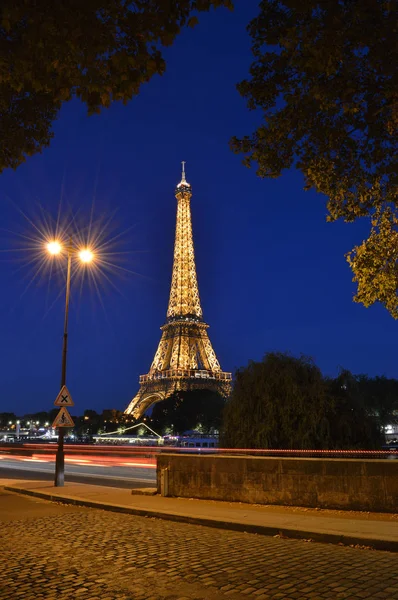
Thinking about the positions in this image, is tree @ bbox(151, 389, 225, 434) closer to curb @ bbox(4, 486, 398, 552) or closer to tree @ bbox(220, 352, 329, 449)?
tree @ bbox(220, 352, 329, 449)

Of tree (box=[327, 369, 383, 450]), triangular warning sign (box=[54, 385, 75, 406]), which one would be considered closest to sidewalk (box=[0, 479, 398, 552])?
triangular warning sign (box=[54, 385, 75, 406])

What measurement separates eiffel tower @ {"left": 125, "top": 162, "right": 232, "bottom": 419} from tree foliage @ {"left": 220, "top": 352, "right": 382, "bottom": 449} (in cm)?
7194

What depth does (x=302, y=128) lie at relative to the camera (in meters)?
10.5

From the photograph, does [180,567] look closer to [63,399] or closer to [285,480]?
[285,480]

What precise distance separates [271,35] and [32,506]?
1237 cm

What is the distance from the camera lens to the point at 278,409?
1952 cm

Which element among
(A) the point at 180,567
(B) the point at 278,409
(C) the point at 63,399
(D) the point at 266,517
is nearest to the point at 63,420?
(C) the point at 63,399

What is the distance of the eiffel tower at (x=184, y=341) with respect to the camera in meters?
94.2

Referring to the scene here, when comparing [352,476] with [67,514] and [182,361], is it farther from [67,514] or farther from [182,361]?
[182,361]

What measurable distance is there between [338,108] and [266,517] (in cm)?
764

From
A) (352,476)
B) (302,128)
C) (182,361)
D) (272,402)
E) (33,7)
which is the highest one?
(182,361)

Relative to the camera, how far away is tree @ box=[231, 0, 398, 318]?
27.8ft

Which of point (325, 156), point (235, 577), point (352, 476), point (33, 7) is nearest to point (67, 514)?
point (352, 476)

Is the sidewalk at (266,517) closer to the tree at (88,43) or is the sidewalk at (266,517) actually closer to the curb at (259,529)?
the curb at (259,529)
